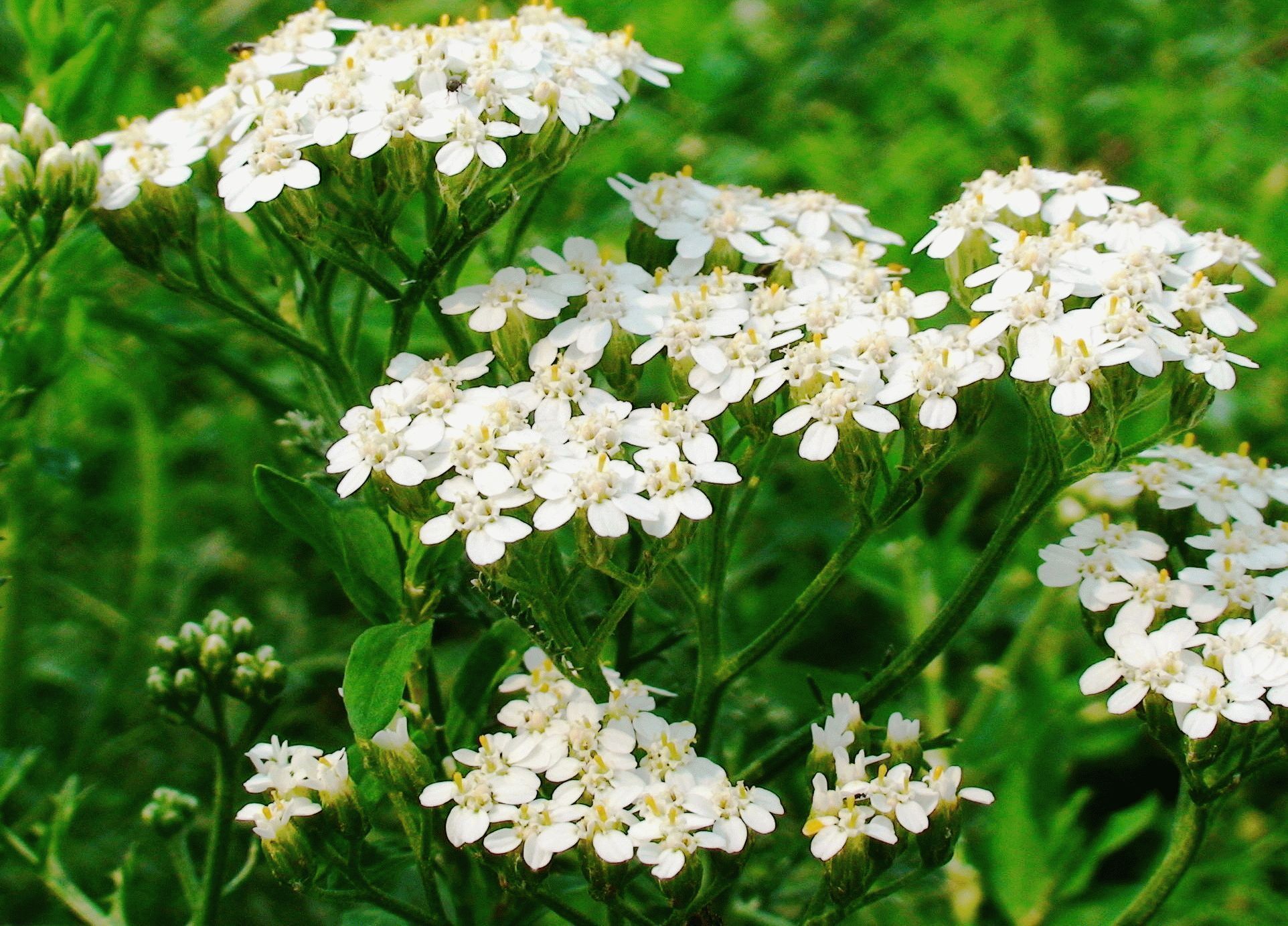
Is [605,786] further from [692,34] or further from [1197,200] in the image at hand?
[1197,200]

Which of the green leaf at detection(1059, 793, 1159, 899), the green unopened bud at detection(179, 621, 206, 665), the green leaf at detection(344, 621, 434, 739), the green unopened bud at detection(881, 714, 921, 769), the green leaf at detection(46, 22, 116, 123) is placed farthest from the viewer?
the green leaf at detection(1059, 793, 1159, 899)

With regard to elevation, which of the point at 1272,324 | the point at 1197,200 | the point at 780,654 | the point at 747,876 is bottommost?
the point at 780,654

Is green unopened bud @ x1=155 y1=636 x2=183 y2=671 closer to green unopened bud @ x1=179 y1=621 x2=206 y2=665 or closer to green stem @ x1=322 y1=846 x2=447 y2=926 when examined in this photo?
green unopened bud @ x1=179 y1=621 x2=206 y2=665

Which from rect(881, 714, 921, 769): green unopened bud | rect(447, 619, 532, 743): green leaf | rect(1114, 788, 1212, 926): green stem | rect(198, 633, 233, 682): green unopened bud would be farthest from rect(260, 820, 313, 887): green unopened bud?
rect(1114, 788, 1212, 926): green stem

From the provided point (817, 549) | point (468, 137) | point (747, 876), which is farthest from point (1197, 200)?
point (468, 137)

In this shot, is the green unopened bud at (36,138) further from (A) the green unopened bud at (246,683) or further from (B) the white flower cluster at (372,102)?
(A) the green unopened bud at (246,683)

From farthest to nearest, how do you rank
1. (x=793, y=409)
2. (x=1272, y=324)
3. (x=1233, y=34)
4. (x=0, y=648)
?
(x=1233, y=34)
(x=1272, y=324)
(x=0, y=648)
(x=793, y=409)
